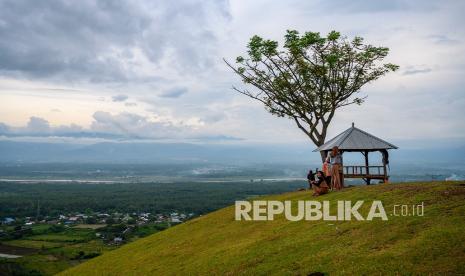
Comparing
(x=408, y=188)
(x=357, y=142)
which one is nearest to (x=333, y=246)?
(x=408, y=188)

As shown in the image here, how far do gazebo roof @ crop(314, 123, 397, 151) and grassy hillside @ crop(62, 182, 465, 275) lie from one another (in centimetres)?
457

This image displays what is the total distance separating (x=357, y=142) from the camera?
2961cm

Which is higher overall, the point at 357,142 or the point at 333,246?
the point at 357,142

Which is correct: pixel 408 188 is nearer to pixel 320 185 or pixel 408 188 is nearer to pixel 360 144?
pixel 320 185

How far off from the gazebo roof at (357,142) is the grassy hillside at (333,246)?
457cm

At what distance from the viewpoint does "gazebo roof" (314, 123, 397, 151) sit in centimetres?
2914

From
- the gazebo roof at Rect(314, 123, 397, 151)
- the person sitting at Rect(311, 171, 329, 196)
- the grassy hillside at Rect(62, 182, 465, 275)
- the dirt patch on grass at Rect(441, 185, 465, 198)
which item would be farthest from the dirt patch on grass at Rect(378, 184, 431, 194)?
the gazebo roof at Rect(314, 123, 397, 151)

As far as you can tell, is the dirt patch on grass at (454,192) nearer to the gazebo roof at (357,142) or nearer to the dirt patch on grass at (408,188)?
the dirt patch on grass at (408,188)

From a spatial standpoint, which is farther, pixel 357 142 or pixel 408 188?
pixel 357 142

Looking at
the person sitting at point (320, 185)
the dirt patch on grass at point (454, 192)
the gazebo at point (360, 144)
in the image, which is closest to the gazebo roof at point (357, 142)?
the gazebo at point (360, 144)

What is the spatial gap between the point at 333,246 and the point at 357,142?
1517 cm

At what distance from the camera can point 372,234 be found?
1599 centimetres

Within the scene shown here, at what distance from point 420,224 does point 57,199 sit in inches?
7166

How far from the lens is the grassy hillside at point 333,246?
514 inches
